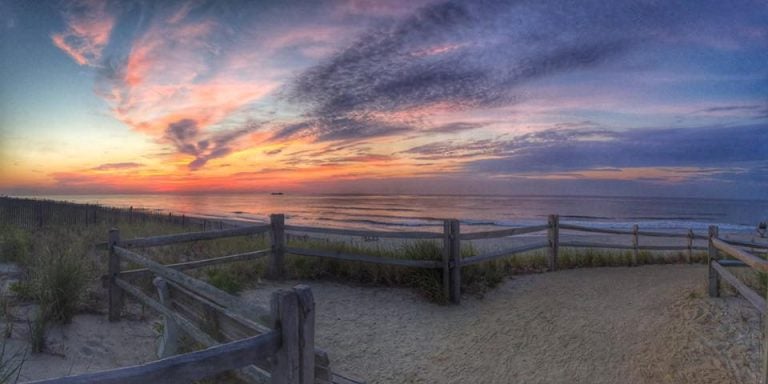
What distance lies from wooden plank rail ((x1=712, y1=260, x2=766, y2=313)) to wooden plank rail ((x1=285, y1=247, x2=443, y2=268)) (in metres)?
3.98

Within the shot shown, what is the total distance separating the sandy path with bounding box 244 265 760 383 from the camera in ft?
16.2

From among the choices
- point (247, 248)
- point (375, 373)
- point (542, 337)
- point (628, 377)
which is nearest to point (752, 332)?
point (628, 377)

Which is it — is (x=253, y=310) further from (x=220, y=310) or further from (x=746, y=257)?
(x=746, y=257)

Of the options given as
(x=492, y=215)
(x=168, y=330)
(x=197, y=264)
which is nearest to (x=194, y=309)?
(x=168, y=330)

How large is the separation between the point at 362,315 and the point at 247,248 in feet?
15.4

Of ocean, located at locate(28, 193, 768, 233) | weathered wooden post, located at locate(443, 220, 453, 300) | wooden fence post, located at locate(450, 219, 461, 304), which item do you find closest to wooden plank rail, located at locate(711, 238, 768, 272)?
wooden fence post, located at locate(450, 219, 461, 304)

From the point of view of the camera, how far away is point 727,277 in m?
5.84

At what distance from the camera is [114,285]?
6.06 m

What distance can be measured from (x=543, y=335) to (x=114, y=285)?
6.00 metres

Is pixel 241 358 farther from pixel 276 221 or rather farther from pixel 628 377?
pixel 276 221

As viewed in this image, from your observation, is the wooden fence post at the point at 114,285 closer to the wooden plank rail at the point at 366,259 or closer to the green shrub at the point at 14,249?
the wooden plank rail at the point at 366,259

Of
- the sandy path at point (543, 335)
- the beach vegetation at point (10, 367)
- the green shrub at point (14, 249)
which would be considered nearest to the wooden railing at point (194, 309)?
the beach vegetation at point (10, 367)

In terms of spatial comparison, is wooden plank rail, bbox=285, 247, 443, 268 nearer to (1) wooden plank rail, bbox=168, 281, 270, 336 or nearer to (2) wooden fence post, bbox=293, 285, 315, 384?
(1) wooden plank rail, bbox=168, 281, 270, 336

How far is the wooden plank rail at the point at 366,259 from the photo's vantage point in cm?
751
